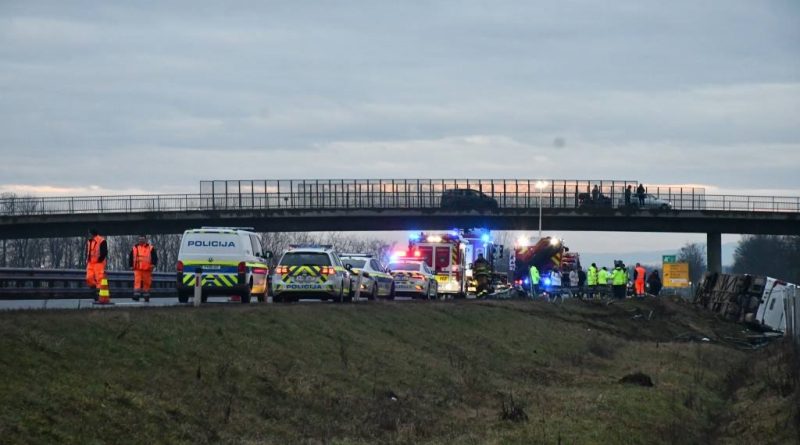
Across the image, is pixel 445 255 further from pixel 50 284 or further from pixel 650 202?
pixel 650 202

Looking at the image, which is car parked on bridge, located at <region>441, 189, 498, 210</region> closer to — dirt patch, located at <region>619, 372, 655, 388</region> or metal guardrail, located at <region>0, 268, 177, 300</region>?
metal guardrail, located at <region>0, 268, 177, 300</region>

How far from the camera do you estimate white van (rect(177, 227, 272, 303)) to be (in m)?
37.9

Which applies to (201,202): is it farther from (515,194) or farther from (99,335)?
(99,335)

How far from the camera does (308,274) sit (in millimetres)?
40781

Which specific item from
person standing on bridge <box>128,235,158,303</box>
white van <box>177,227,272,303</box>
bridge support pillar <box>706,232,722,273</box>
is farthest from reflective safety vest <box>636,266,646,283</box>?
person standing on bridge <box>128,235,158,303</box>

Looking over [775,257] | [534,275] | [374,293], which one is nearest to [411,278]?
[374,293]

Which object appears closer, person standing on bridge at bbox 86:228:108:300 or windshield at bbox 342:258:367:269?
person standing on bridge at bbox 86:228:108:300

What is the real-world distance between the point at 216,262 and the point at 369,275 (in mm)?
9602

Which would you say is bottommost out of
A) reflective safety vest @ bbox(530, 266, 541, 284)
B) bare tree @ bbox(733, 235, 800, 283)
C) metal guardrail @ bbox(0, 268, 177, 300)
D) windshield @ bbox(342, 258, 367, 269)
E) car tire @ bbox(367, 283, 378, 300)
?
bare tree @ bbox(733, 235, 800, 283)

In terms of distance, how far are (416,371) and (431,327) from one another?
8975 millimetres

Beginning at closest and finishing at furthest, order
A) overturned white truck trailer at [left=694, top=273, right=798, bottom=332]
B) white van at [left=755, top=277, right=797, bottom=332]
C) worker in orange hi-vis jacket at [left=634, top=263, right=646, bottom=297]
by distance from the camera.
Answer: white van at [left=755, top=277, right=797, bottom=332] < overturned white truck trailer at [left=694, top=273, right=798, bottom=332] < worker in orange hi-vis jacket at [left=634, top=263, right=646, bottom=297]

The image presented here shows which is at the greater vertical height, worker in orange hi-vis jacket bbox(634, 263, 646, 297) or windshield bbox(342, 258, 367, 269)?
windshield bbox(342, 258, 367, 269)

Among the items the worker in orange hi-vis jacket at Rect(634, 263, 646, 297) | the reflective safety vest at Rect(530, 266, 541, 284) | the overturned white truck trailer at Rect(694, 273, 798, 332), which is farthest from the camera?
the worker in orange hi-vis jacket at Rect(634, 263, 646, 297)

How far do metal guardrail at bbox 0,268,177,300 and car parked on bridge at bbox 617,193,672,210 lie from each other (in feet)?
156
